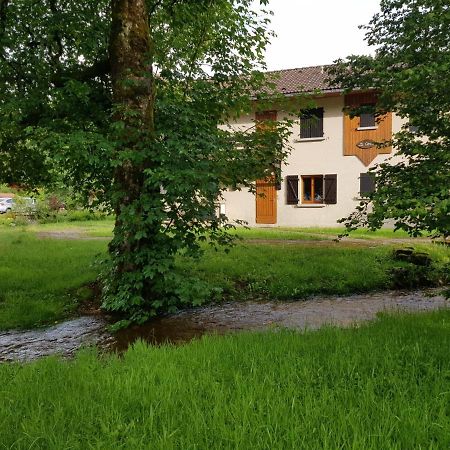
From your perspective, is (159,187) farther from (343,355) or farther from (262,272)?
(262,272)

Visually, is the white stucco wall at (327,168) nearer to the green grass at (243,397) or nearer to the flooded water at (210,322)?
the flooded water at (210,322)

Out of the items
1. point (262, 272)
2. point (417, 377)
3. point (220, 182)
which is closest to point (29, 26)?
point (220, 182)

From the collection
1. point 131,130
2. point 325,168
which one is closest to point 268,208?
point 325,168

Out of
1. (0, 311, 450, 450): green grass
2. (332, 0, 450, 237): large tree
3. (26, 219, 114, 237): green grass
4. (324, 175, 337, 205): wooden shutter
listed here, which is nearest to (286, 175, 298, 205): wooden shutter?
(324, 175, 337, 205): wooden shutter

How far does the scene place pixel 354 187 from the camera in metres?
21.3

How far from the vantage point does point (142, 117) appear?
7.17 m

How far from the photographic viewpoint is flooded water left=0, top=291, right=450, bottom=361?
641cm

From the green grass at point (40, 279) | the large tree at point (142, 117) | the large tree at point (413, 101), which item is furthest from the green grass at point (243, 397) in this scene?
the green grass at point (40, 279)

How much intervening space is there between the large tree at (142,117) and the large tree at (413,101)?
2178 millimetres

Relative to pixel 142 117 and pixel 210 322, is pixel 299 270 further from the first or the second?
pixel 142 117

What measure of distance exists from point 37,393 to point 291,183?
65.2 feet

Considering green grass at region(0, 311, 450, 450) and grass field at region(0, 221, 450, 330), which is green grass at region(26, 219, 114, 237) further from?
green grass at region(0, 311, 450, 450)

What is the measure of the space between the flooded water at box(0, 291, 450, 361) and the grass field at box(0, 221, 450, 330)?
53 centimetres

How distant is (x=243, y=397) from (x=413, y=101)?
13.3 feet
